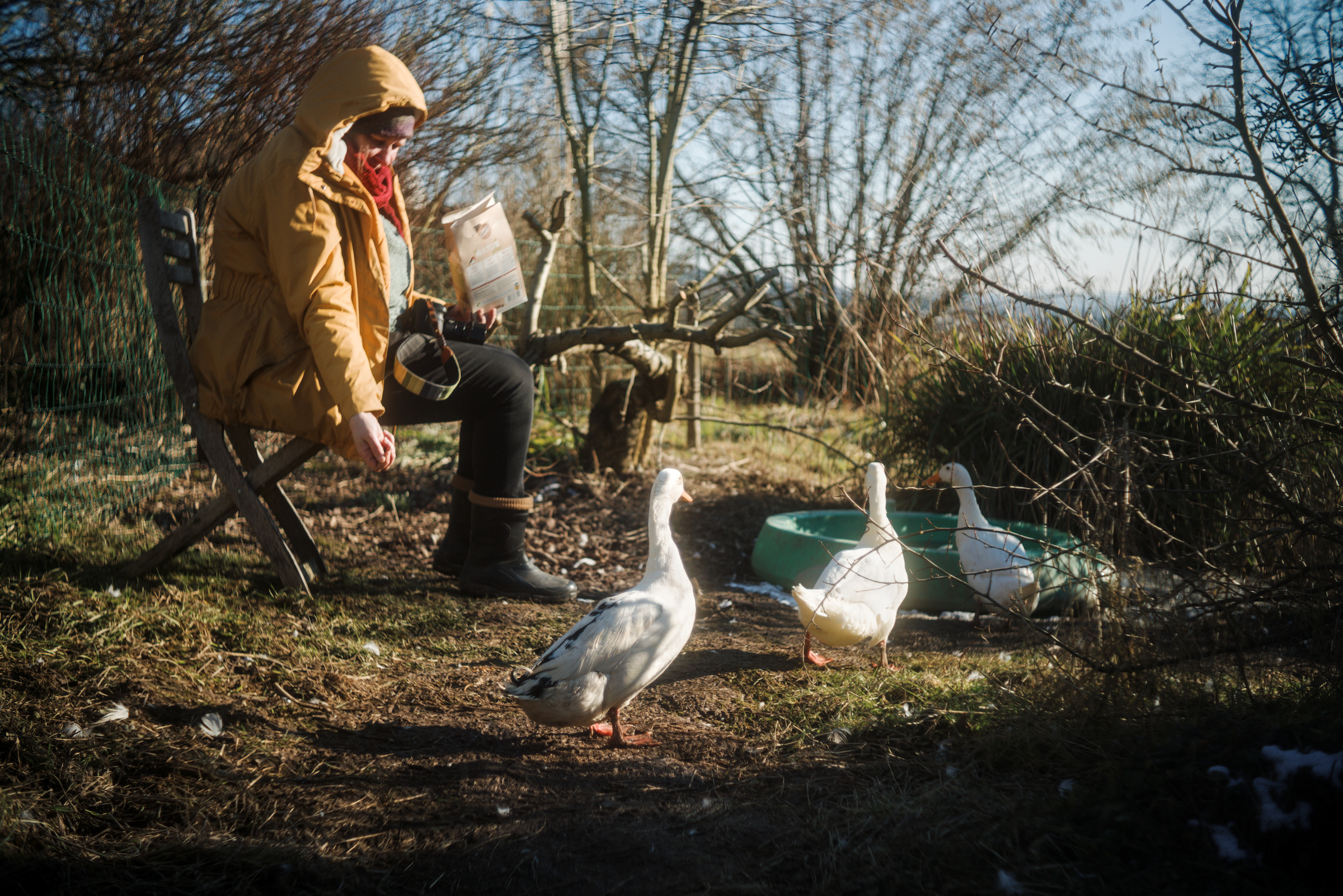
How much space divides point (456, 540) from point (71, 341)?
6.69 ft

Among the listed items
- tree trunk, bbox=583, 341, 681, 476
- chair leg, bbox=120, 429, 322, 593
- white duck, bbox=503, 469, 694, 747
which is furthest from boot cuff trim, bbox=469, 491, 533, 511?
tree trunk, bbox=583, 341, 681, 476

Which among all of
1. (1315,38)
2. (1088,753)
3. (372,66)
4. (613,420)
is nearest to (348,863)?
(1088,753)

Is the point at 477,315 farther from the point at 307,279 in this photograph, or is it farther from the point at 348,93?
the point at 348,93

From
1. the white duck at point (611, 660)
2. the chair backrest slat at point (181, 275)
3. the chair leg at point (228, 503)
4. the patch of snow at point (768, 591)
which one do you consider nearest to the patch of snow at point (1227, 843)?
the white duck at point (611, 660)

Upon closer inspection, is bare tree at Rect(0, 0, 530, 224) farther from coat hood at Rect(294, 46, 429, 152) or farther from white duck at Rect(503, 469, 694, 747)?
white duck at Rect(503, 469, 694, 747)

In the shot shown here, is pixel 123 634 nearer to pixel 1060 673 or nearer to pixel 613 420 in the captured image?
pixel 1060 673

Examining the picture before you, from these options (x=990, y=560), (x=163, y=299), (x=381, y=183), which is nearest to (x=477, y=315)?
(x=381, y=183)

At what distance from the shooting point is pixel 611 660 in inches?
99.0

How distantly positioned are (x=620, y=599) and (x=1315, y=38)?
2727mm

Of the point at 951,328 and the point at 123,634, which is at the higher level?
the point at 951,328

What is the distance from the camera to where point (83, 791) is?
201cm

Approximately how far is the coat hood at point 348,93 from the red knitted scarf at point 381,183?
0.20 metres

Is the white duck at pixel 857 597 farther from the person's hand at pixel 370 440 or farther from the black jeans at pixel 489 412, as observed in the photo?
the person's hand at pixel 370 440

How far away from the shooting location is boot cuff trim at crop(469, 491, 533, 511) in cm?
374
